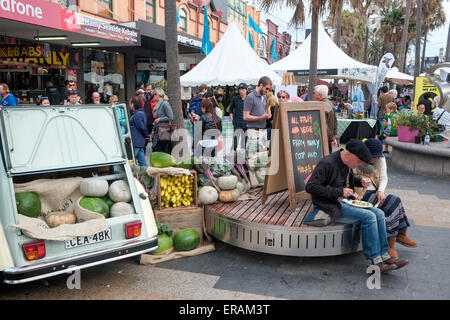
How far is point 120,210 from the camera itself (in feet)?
14.0

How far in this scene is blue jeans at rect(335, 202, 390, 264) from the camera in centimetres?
430

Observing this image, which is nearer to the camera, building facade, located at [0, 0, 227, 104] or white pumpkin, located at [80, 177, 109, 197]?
white pumpkin, located at [80, 177, 109, 197]

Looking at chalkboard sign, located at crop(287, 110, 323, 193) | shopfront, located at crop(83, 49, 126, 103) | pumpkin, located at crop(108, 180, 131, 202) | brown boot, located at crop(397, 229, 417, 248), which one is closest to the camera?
pumpkin, located at crop(108, 180, 131, 202)

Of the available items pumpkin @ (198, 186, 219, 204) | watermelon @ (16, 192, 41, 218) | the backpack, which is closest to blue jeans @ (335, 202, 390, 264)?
pumpkin @ (198, 186, 219, 204)

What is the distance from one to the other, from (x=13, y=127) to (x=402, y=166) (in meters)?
9.31

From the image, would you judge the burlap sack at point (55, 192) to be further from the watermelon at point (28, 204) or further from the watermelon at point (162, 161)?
the watermelon at point (162, 161)

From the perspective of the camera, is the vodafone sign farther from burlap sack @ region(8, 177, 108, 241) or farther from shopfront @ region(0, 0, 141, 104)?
burlap sack @ region(8, 177, 108, 241)

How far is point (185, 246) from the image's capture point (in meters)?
5.07

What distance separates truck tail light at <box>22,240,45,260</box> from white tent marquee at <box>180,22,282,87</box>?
29.1 feet

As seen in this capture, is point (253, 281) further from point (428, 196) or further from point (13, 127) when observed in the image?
point (428, 196)

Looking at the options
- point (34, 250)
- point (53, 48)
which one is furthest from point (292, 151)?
point (53, 48)

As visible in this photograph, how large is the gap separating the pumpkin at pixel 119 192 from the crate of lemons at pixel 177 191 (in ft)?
2.23

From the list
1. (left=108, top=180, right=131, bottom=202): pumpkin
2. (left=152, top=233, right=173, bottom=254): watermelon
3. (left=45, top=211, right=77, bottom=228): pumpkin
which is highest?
(left=108, top=180, right=131, bottom=202): pumpkin
